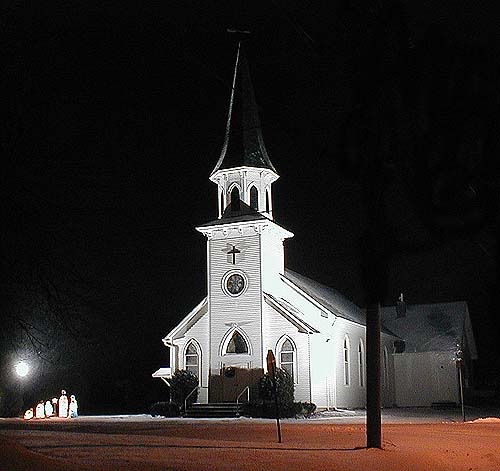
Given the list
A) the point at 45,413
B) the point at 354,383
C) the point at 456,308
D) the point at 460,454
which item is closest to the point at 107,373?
the point at 45,413

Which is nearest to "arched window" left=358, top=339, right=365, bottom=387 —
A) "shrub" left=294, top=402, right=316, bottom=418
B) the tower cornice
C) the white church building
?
the white church building

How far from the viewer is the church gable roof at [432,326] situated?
1996 inches

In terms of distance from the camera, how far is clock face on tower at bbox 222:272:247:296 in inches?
1609

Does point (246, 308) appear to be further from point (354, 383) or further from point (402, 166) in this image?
point (402, 166)

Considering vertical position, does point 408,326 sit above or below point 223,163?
below

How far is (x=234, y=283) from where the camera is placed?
4116 centimetres

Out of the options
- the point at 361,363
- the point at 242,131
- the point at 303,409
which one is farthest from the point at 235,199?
the point at 361,363

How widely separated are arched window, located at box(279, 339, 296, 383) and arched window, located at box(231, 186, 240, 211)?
24.0 ft

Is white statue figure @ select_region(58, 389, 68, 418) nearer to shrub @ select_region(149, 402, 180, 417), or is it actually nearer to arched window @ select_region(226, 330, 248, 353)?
shrub @ select_region(149, 402, 180, 417)

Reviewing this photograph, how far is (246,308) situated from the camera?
4047 centimetres

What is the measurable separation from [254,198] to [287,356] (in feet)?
27.2

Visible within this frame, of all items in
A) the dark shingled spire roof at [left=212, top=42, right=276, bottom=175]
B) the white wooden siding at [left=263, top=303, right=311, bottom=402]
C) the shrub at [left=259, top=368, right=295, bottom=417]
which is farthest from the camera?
the dark shingled spire roof at [left=212, top=42, right=276, bottom=175]

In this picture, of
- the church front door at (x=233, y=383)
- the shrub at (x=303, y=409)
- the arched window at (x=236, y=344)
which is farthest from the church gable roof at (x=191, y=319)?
the shrub at (x=303, y=409)

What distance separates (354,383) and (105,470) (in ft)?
109
